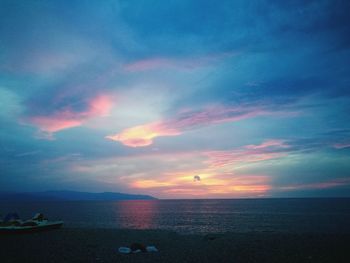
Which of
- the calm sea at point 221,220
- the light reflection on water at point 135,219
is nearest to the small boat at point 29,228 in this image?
the calm sea at point 221,220

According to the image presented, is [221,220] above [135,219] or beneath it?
above

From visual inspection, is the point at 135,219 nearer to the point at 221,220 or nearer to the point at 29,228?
the point at 221,220

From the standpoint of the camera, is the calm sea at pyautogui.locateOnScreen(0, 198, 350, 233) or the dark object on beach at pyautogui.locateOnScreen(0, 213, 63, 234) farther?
the calm sea at pyautogui.locateOnScreen(0, 198, 350, 233)

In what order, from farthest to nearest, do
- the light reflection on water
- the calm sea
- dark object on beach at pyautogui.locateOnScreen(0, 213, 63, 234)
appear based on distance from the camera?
the light reflection on water, the calm sea, dark object on beach at pyautogui.locateOnScreen(0, 213, 63, 234)

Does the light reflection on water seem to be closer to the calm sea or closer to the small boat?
the calm sea

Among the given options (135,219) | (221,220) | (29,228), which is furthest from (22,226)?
(221,220)

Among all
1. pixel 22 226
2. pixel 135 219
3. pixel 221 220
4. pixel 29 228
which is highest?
pixel 22 226

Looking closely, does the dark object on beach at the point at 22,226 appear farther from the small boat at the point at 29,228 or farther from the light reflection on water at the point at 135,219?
the light reflection on water at the point at 135,219

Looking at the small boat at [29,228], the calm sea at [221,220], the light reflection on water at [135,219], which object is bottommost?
the light reflection on water at [135,219]

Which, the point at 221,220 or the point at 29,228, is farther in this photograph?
the point at 221,220

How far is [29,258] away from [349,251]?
81.9 ft

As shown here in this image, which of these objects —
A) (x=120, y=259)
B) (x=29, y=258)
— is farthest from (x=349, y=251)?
(x=29, y=258)

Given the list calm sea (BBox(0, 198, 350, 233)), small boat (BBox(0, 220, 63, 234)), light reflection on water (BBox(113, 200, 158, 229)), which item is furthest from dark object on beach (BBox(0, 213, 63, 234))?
light reflection on water (BBox(113, 200, 158, 229))

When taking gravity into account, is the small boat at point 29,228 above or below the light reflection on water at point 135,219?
above
